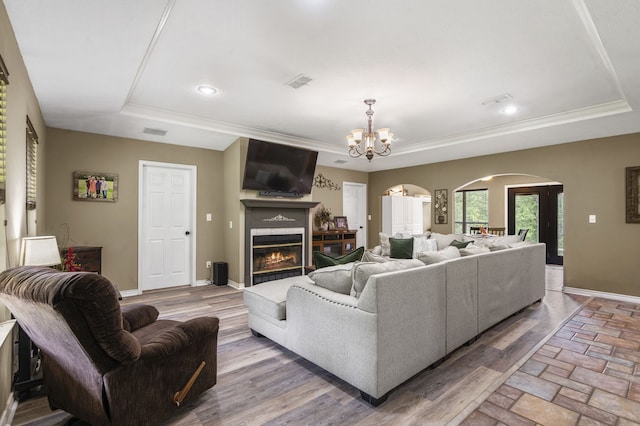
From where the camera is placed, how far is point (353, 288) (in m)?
2.28

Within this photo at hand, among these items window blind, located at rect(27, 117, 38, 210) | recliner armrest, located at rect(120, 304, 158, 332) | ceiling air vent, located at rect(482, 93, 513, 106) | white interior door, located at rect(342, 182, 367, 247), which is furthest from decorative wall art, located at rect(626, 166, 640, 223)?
window blind, located at rect(27, 117, 38, 210)

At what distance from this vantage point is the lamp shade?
2.30 metres

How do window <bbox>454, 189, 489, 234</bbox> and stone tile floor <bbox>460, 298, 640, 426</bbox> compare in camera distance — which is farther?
window <bbox>454, 189, 489, 234</bbox>

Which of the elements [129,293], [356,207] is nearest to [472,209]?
[356,207]

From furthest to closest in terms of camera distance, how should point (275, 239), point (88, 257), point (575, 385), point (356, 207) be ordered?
point (356, 207) → point (275, 239) → point (88, 257) → point (575, 385)

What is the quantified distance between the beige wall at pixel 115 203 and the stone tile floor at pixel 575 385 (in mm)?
4802

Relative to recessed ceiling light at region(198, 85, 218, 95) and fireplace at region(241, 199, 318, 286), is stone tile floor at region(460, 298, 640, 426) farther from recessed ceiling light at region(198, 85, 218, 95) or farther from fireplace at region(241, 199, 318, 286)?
fireplace at region(241, 199, 318, 286)

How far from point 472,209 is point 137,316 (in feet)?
29.5

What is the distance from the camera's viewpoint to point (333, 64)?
9.84 ft

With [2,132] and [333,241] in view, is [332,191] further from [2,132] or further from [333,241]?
[2,132]

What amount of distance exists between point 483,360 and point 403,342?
1037mm

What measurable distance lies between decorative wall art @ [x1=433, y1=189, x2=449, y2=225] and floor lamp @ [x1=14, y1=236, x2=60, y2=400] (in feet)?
20.9

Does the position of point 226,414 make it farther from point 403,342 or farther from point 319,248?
point 319,248

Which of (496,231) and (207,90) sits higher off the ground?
(207,90)
